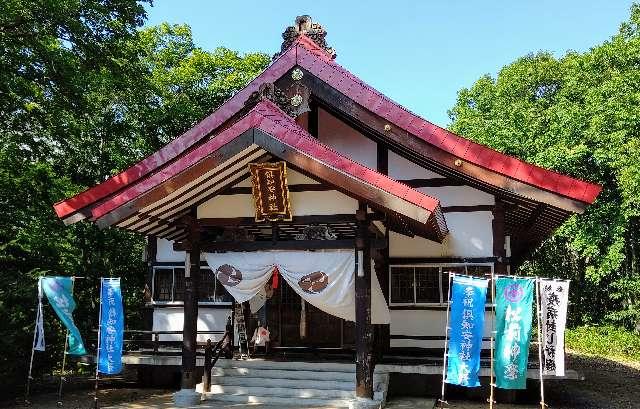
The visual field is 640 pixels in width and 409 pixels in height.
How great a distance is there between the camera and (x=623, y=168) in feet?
69.2

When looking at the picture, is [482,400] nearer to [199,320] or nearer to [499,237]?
[499,237]

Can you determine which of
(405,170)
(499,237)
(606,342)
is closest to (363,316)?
(499,237)

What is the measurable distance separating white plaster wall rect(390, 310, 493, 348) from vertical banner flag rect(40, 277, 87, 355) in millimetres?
6636

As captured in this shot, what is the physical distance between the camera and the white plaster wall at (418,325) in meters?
11.9

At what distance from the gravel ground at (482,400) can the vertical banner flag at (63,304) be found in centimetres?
126

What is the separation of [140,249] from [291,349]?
45.3 ft

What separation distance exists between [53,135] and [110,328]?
21.0 feet

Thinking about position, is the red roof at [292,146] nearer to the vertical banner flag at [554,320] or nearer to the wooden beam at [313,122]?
the vertical banner flag at [554,320]

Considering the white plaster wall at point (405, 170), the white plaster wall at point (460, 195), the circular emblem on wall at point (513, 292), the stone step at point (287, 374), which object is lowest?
the stone step at point (287, 374)

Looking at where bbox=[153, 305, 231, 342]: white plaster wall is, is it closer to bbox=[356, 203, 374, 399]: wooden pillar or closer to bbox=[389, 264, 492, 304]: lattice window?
bbox=[389, 264, 492, 304]: lattice window

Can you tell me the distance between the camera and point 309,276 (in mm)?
9883

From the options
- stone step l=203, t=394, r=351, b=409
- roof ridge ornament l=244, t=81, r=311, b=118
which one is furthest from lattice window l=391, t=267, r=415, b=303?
roof ridge ornament l=244, t=81, r=311, b=118

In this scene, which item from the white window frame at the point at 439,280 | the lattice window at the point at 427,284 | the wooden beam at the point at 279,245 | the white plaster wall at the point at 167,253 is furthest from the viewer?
the white plaster wall at the point at 167,253

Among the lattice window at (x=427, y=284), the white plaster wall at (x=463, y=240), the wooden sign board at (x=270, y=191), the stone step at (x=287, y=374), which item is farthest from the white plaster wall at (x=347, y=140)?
the stone step at (x=287, y=374)
